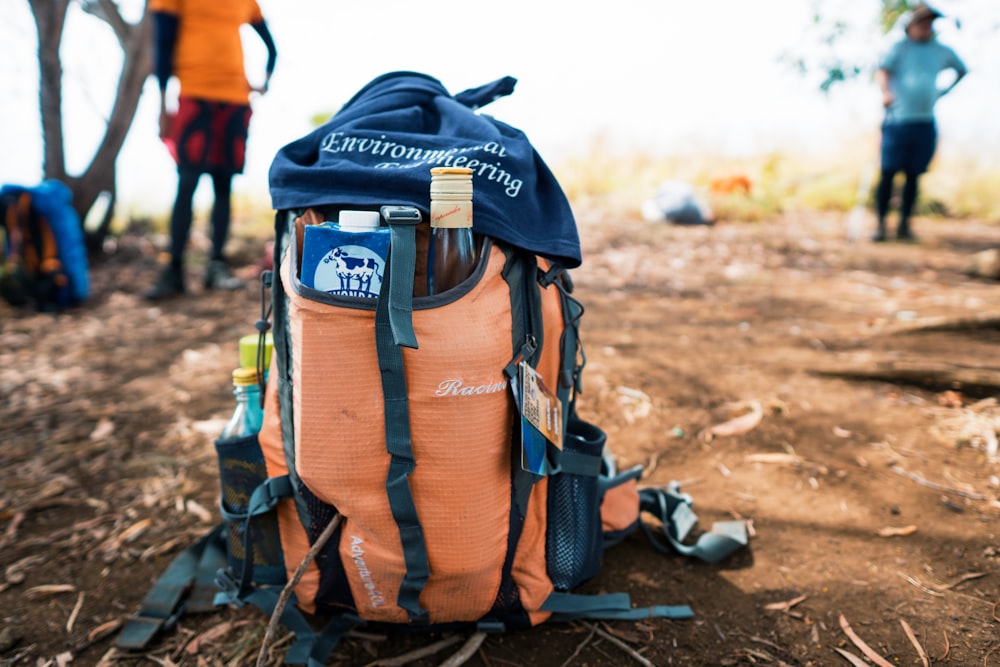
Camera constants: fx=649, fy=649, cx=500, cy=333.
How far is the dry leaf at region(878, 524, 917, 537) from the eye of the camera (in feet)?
6.29

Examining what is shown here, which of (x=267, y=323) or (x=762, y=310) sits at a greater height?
(x=267, y=323)

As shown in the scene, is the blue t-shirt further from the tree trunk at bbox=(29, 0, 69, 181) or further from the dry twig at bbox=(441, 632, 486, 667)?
the tree trunk at bbox=(29, 0, 69, 181)

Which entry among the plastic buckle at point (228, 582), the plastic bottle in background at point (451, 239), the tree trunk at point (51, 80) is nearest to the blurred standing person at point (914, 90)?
the plastic bottle in background at point (451, 239)

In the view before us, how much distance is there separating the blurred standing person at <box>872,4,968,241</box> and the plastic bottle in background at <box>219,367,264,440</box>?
6447 mm

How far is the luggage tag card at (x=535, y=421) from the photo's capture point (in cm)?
146

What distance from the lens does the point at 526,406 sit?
1.45m

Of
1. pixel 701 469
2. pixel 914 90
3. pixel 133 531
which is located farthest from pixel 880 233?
pixel 133 531

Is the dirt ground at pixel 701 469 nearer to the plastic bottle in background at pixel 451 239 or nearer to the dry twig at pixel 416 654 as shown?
the dry twig at pixel 416 654

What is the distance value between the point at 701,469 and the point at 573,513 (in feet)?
2.78

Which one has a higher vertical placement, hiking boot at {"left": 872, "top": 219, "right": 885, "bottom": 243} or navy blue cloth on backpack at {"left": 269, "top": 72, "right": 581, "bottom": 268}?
navy blue cloth on backpack at {"left": 269, "top": 72, "right": 581, "bottom": 268}

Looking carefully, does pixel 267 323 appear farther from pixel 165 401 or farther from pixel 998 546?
pixel 998 546

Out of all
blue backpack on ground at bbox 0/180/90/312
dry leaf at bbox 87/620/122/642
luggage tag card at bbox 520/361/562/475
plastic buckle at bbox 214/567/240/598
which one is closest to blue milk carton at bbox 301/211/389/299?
luggage tag card at bbox 520/361/562/475

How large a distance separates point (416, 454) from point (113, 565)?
1.29m

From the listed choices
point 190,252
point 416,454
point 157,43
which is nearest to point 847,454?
point 416,454
